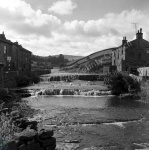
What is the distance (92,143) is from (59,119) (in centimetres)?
520

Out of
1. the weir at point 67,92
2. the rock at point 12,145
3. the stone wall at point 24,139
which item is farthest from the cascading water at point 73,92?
the rock at point 12,145

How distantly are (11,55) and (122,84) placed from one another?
82.8ft

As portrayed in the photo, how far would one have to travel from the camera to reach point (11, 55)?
44312mm

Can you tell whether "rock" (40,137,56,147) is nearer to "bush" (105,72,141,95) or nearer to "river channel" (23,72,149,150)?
"river channel" (23,72,149,150)

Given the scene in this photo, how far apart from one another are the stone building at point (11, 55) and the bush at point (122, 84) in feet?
70.9

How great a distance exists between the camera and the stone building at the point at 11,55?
133 ft

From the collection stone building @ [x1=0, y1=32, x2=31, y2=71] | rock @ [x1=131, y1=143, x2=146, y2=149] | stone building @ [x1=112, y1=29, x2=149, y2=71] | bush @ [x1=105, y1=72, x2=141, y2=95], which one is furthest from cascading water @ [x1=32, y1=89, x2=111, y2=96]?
rock @ [x1=131, y1=143, x2=146, y2=149]

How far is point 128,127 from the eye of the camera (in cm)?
1330

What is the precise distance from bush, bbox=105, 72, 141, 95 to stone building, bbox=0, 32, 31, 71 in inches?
851

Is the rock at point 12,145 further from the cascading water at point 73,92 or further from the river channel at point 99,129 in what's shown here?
the cascading water at point 73,92

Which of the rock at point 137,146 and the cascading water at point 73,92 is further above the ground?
the cascading water at point 73,92

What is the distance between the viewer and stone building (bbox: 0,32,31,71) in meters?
40.7

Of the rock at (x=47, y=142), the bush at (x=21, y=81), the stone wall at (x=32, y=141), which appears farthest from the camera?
the bush at (x=21, y=81)

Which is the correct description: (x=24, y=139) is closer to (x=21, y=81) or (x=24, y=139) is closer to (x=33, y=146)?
(x=33, y=146)
